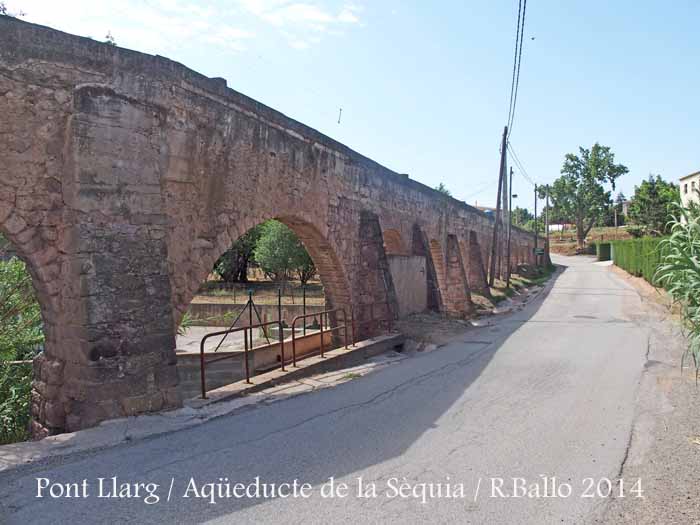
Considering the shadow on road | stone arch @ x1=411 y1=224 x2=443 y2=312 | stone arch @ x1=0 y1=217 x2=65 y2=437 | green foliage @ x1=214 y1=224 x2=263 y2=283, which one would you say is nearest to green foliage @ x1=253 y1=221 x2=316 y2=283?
green foliage @ x1=214 y1=224 x2=263 y2=283

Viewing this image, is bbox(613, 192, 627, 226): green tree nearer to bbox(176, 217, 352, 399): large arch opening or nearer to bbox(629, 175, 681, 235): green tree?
bbox(629, 175, 681, 235): green tree

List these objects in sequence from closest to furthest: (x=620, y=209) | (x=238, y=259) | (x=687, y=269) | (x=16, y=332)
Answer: (x=687, y=269)
(x=16, y=332)
(x=238, y=259)
(x=620, y=209)

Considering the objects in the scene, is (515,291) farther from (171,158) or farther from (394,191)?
(171,158)

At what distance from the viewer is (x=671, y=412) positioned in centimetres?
580

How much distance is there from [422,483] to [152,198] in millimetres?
4163

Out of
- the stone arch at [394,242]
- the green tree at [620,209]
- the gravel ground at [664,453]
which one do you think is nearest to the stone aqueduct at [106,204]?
the gravel ground at [664,453]

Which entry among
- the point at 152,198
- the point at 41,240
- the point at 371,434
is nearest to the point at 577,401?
the point at 371,434

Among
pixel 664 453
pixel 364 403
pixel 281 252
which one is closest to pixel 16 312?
pixel 364 403

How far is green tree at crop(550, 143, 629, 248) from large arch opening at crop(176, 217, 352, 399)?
159 feet

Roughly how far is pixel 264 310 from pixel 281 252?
25.4 feet

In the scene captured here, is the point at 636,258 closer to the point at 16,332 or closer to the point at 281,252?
the point at 281,252

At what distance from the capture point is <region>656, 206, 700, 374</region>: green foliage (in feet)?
15.9

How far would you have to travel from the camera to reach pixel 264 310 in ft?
75.0

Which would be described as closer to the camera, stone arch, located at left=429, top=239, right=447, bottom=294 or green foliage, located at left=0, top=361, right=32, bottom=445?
green foliage, located at left=0, top=361, right=32, bottom=445
